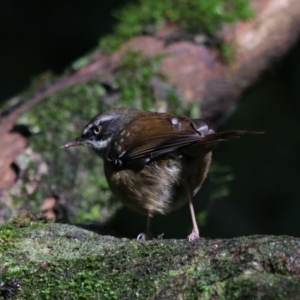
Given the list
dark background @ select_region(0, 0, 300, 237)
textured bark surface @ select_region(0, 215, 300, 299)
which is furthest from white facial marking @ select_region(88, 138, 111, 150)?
dark background @ select_region(0, 0, 300, 237)

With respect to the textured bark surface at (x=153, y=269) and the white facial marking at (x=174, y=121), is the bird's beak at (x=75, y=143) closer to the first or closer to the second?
the white facial marking at (x=174, y=121)

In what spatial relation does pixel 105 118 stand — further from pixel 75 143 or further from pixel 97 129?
pixel 75 143

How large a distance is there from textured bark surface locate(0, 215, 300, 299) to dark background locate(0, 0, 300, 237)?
551 centimetres

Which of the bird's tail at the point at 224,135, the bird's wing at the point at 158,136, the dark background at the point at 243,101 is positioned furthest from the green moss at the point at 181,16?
the dark background at the point at 243,101

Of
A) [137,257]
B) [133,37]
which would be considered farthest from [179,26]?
[137,257]

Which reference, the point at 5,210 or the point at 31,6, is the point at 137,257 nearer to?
the point at 5,210

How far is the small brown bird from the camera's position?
4227 mm

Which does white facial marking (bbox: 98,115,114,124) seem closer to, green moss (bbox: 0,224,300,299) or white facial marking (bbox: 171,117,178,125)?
white facial marking (bbox: 171,117,178,125)

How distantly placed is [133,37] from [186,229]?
9.07ft

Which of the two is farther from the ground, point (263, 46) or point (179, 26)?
point (179, 26)

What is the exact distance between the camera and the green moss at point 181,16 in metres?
6.11

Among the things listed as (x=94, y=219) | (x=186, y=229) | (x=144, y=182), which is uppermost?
(x=144, y=182)

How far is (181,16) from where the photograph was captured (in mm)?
6219

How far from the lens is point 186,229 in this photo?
783 cm
